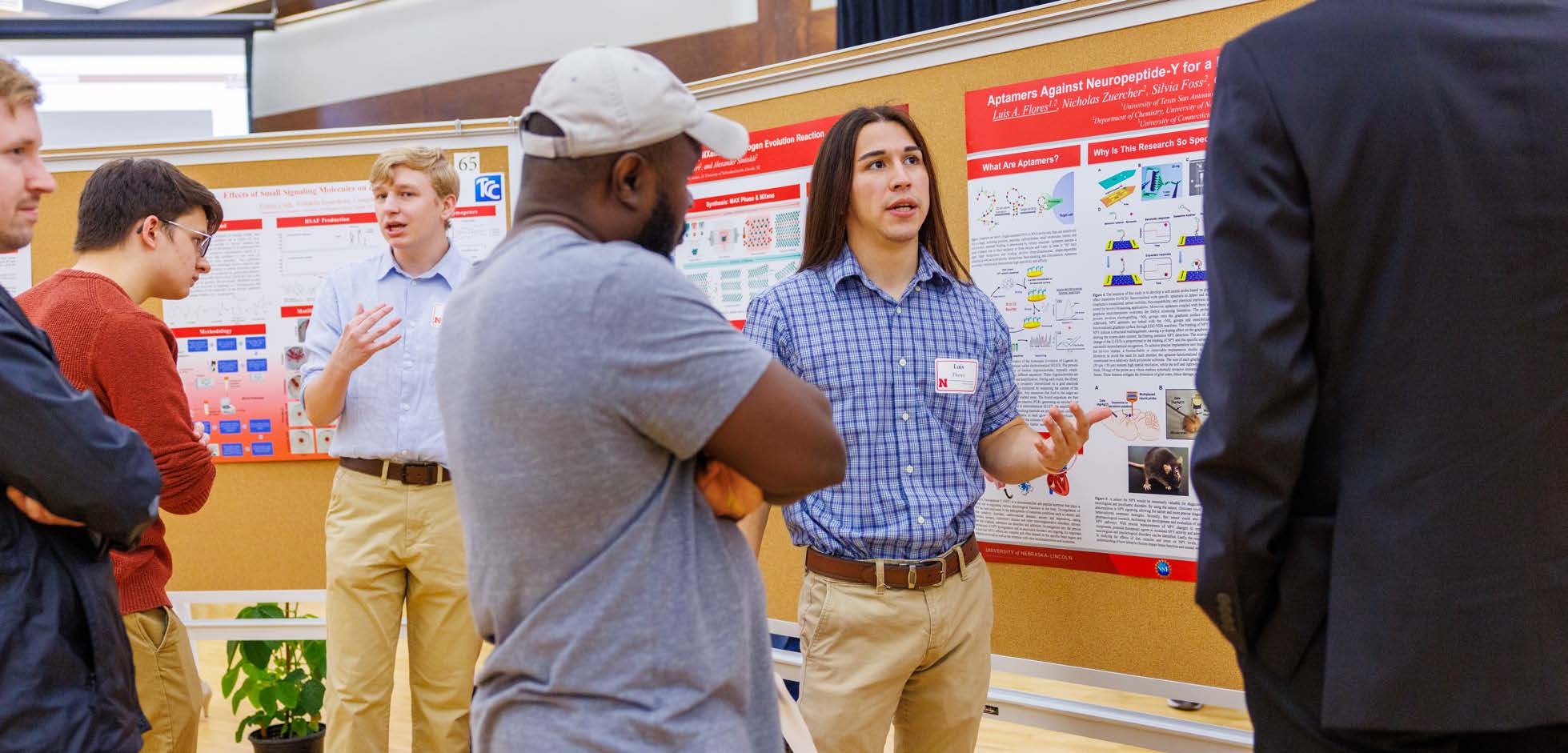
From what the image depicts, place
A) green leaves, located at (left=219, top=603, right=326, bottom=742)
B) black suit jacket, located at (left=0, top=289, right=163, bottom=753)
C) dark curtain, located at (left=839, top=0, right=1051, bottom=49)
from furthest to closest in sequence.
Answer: dark curtain, located at (left=839, top=0, right=1051, bottom=49) → green leaves, located at (left=219, top=603, right=326, bottom=742) → black suit jacket, located at (left=0, top=289, right=163, bottom=753)

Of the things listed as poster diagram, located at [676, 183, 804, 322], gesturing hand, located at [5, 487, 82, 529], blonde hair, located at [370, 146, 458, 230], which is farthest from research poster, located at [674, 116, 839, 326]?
gesturing hand, located at [5, 487, 82, 529]

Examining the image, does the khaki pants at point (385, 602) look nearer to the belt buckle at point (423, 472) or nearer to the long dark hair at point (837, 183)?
the belt buckle at point (423, 472)

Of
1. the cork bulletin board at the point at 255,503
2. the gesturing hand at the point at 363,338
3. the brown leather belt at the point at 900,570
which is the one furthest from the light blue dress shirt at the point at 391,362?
the brown leather belt at the point at 900,570

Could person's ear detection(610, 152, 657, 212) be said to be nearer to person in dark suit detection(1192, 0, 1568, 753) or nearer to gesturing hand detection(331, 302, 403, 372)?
person in dark suit detection(1192, 0, 1568, 753)

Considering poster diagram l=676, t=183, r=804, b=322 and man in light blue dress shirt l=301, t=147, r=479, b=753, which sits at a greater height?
poster diagram l=676, t=183, r=804, b=322

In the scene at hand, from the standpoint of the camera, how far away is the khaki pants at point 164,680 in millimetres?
2143

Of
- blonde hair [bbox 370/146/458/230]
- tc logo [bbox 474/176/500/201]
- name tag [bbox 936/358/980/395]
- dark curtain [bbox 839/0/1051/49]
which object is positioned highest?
dark curtain [bbox 839/0/1051/49]

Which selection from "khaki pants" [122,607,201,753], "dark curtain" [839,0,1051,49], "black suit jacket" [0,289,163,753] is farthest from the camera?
"dark curtain" [839,0,1051,49]

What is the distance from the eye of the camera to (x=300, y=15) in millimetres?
5656

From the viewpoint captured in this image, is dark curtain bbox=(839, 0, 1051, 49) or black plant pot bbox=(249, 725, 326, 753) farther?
dark curtain bbox=(839, 0, 1051, 49)

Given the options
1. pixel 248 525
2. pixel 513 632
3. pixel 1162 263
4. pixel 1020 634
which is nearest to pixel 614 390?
pixel 513 632

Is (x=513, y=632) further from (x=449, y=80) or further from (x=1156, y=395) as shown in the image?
(x=449, y=80)

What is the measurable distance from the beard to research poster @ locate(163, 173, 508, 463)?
2.65 m

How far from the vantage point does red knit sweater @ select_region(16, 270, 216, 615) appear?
2.04 m
